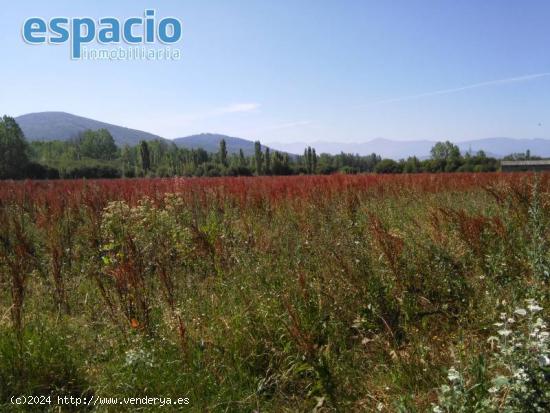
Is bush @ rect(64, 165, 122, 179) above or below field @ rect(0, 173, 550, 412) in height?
above

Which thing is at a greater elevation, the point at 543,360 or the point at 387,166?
Answer: the point at 387,166

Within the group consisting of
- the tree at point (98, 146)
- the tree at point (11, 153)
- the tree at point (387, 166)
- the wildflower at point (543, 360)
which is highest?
the tree at point (98, 146)

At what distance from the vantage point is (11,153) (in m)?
48.4

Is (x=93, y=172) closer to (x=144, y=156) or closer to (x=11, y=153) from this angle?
(x=11, y=153)

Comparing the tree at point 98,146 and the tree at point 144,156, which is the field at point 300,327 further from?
the tree at point 98,146

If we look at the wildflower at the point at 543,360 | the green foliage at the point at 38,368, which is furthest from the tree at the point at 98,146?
the wildflower at the point at 543,360

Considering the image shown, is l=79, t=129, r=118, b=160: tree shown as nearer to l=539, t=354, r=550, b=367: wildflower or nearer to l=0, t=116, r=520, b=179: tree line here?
l=0, t=116, r=520, b=179: tree line

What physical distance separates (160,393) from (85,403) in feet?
1.59

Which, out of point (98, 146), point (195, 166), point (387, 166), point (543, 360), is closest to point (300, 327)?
point (543, 360)

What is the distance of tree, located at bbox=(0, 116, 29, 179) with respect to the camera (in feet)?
150

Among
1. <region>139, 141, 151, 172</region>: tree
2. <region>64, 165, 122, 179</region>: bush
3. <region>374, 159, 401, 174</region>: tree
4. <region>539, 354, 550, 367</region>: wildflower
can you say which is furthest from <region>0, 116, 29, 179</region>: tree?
<region>539, 354, 550, 367</region>: wildflower

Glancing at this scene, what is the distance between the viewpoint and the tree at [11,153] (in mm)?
45750

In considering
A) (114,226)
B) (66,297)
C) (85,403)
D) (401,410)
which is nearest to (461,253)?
(401,410)

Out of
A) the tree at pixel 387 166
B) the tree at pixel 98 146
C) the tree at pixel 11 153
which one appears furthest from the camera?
the tree at pixel 98 146
